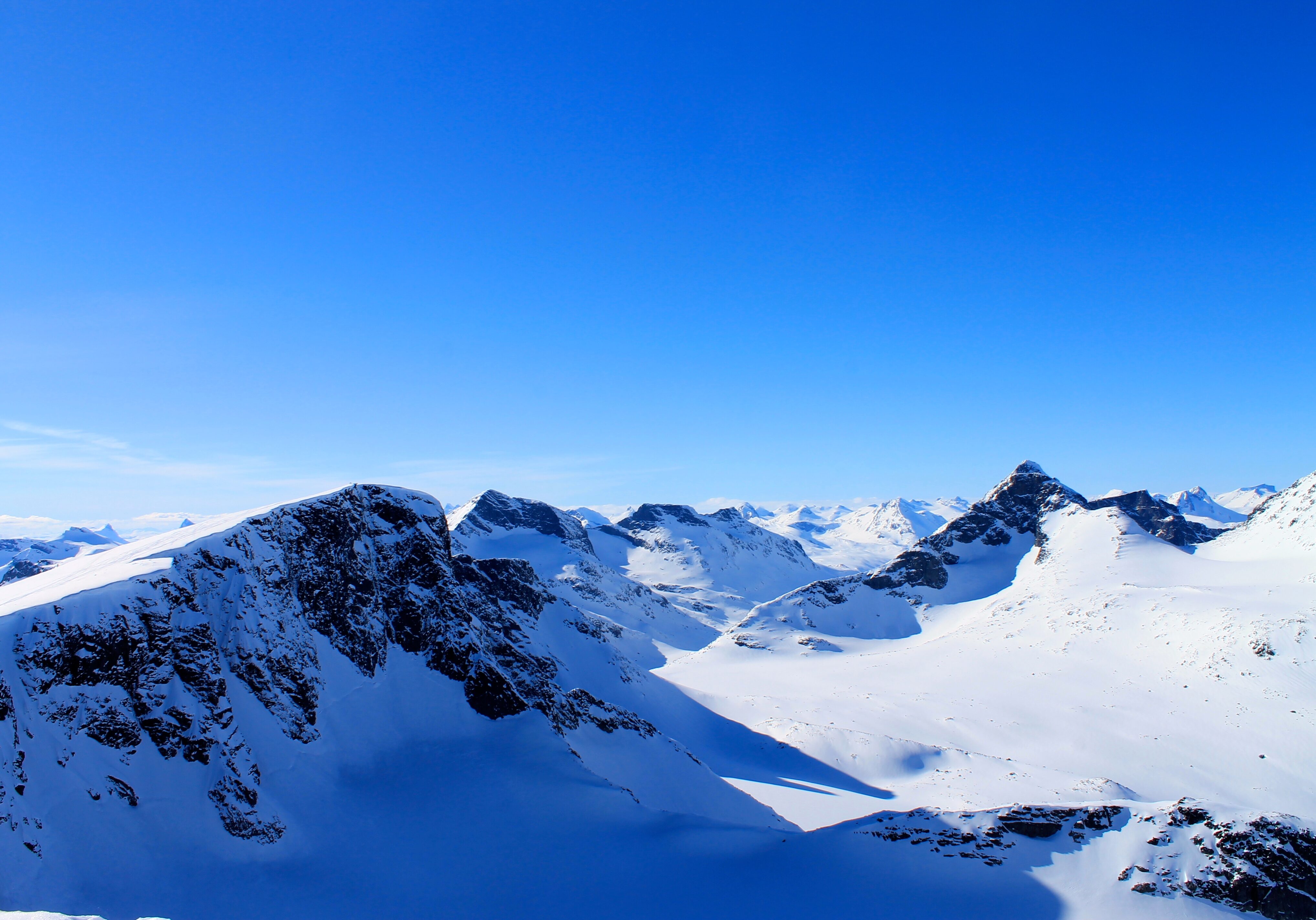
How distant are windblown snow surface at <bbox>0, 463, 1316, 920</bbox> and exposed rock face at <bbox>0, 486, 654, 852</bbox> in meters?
0.13

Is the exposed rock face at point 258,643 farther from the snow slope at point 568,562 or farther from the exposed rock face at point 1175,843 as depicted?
the snow slope at point 568,562

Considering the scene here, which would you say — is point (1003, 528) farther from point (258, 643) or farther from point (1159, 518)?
point (258, 643)

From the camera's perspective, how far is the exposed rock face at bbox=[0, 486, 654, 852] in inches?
926

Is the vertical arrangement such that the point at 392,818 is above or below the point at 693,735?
above

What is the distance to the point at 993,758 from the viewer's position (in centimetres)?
5434

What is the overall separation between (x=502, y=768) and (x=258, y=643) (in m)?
13.5

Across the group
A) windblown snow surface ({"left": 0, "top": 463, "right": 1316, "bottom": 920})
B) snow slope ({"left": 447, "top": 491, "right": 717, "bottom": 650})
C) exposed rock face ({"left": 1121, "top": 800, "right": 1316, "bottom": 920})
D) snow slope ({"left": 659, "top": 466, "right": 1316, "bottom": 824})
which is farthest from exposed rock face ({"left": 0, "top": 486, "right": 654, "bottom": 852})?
snow slope ({"left": 447, "top": 491, "right": 717, "bottom": 650})

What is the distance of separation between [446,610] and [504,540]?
14486cm

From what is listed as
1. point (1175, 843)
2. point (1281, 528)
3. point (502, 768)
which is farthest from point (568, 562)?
point (1175, 843)

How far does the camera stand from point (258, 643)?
98.7 feet

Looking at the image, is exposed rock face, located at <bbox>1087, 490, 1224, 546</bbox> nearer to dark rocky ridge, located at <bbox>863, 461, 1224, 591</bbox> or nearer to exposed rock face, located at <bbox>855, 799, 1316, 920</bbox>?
dark rocky ridge, located at <bbox>863, 461, 1224, 591</bbox>

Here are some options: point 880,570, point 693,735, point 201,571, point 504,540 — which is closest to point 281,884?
point 201,571

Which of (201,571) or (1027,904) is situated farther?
(201,571)

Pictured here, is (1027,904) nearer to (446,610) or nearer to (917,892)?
(917,892)
